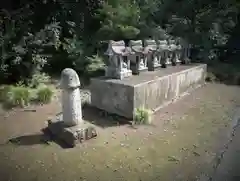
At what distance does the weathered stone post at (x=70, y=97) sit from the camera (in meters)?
3.93

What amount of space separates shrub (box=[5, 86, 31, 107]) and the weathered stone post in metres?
2.18

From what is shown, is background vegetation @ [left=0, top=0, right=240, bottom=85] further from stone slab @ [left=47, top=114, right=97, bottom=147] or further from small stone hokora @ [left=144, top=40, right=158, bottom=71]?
stone slab @ [left=47, top=114, right=97, bottom=147]

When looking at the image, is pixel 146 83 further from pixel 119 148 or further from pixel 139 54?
pixel 119 148

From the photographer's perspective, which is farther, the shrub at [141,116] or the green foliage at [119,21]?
the green foliage at [119,21]

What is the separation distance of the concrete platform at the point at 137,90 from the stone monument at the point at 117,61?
15 centimetres

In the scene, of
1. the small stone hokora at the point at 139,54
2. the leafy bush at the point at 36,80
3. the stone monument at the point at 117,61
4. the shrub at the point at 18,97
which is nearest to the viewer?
the stone monument at the point at 117,61

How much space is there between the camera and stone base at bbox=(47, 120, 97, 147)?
387 centimetres

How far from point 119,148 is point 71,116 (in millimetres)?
945

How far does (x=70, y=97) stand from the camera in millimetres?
4012

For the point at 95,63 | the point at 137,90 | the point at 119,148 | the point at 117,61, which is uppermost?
the point at 117,61

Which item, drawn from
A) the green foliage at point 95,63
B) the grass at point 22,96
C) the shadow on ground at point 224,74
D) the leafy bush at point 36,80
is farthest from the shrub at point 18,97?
the shadow on ground at point 224,74

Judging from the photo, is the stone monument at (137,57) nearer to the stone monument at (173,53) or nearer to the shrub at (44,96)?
the stone monument at (173,53)

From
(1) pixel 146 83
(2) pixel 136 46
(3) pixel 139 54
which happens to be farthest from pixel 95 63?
(1) pixel 146 83

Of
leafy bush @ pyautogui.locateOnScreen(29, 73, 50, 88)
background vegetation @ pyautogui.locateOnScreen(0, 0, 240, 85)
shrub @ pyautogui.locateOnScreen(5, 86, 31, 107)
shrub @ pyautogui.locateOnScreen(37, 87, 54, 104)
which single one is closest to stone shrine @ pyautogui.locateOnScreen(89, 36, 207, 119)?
shrub @ pyautogui.locateOnScreen(37, 87, 54, 104)
